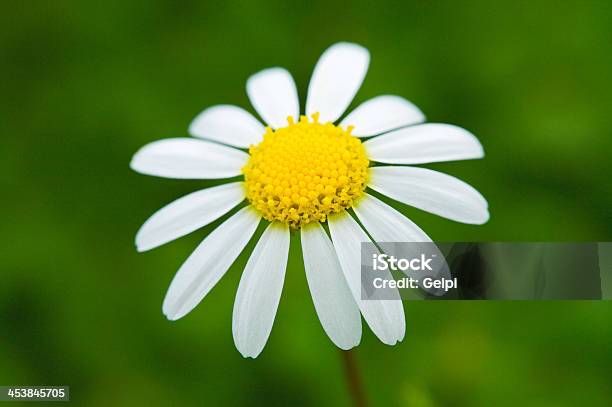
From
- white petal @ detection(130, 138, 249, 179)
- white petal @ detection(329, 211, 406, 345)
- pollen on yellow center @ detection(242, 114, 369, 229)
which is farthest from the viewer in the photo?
white petal @ detection(130, 138, 249, 179)

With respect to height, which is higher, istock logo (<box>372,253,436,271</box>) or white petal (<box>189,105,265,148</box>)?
white petal (<box>189,105,265,148</box>)

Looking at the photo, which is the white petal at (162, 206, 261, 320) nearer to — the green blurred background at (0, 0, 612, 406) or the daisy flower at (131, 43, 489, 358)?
the daisy flower at (131, 43, 489, 358)

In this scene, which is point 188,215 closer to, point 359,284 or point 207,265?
point 207,265

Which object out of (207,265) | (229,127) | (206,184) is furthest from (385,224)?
(206,184)

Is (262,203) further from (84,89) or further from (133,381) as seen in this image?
(84,89)

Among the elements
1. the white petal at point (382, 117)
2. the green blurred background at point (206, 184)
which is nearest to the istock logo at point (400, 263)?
the white petal at point (382, 117)

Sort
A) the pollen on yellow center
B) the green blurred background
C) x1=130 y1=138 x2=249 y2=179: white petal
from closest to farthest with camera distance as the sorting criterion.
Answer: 1. the pollen on yellow center
2. x1=130 y1=138 x2=249 y2=179: white petal
3. the green blurred background

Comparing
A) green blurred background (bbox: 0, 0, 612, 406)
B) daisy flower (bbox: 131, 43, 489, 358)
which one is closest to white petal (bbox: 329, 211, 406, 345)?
daisy flower (bbox: 131, 43, 489, 358)
